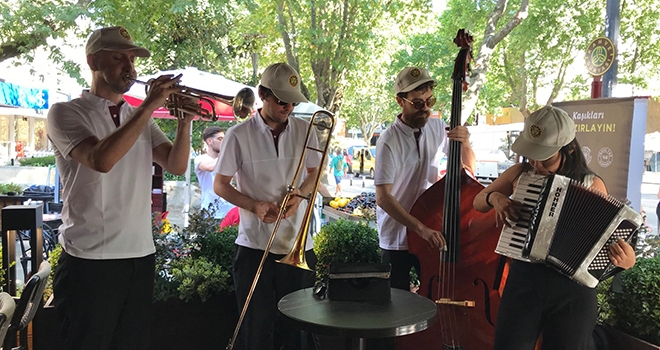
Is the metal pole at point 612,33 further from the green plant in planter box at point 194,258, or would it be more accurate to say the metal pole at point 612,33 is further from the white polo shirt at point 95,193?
the white polo shirt at point 95,193

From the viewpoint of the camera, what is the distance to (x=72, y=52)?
6625 millimetres

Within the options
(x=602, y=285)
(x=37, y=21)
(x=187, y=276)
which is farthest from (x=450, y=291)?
(x=37, y=21)

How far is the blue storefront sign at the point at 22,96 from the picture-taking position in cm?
873

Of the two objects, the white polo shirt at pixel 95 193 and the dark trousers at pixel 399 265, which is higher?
the white polo shirt at pixel 95 193

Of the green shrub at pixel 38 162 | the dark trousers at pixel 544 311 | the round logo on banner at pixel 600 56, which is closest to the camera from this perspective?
the dark trousers at pixel 544 311

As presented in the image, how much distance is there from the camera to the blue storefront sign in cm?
873

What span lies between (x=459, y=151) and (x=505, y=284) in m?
0.80

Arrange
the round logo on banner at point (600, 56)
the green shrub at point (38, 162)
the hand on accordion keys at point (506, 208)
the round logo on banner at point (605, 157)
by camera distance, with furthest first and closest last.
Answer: the green shrub at point (38, 162) < the round logo on banner at point (600, 56) < the round logo on banner at point (605, 157) < the hand on accordion keys at point (506, 208)

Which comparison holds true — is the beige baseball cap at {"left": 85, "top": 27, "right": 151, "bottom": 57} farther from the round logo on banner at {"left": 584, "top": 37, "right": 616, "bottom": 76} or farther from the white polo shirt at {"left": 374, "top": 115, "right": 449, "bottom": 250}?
the round logo on banner at {"left": 584, "top": 37, "right": 616, "bottom": 76}

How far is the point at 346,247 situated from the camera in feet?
13.7

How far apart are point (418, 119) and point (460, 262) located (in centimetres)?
93

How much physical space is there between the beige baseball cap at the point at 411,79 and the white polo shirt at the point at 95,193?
167cm

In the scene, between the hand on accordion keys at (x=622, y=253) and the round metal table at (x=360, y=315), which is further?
the hand on accordion keys at (x=622, y=253)

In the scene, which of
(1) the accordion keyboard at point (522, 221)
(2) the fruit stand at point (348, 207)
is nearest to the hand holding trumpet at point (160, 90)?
(1) the accordion keyboard at point (522, 221)
